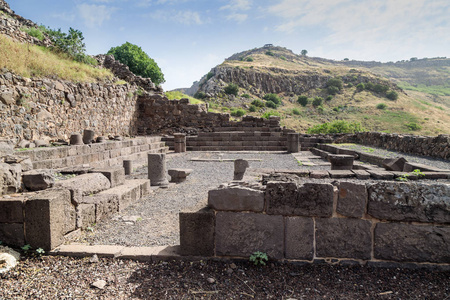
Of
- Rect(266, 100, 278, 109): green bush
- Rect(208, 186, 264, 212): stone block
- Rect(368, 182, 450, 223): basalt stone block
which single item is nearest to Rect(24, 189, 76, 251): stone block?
Rect(208, 186, 264, 212): stone block

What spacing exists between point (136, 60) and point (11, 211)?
33.4 m

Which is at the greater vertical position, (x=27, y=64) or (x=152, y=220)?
(x=27, y=64)

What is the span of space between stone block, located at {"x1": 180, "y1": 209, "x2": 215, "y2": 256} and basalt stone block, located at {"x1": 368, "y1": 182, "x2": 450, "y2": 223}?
1.97 m

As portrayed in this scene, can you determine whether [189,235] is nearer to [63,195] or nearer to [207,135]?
[63,195]

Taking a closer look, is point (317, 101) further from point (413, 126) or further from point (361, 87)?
point (413, 126)

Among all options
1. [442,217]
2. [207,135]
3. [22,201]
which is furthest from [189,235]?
[207,135]

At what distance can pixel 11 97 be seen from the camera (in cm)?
970

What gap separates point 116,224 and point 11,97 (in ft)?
27.1

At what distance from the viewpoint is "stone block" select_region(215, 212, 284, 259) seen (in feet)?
10.8

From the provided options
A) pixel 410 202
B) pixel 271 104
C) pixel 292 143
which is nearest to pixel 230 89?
pixel 271 104

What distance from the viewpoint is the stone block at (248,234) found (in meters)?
3.29

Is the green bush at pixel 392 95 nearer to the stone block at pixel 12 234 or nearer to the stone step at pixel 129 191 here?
the stone step at pixel 129 191

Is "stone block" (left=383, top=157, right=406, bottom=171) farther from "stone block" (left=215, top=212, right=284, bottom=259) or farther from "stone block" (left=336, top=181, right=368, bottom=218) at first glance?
"stone block" (left=215, top=212, right=284, bottom=259)

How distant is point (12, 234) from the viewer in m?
3.70
